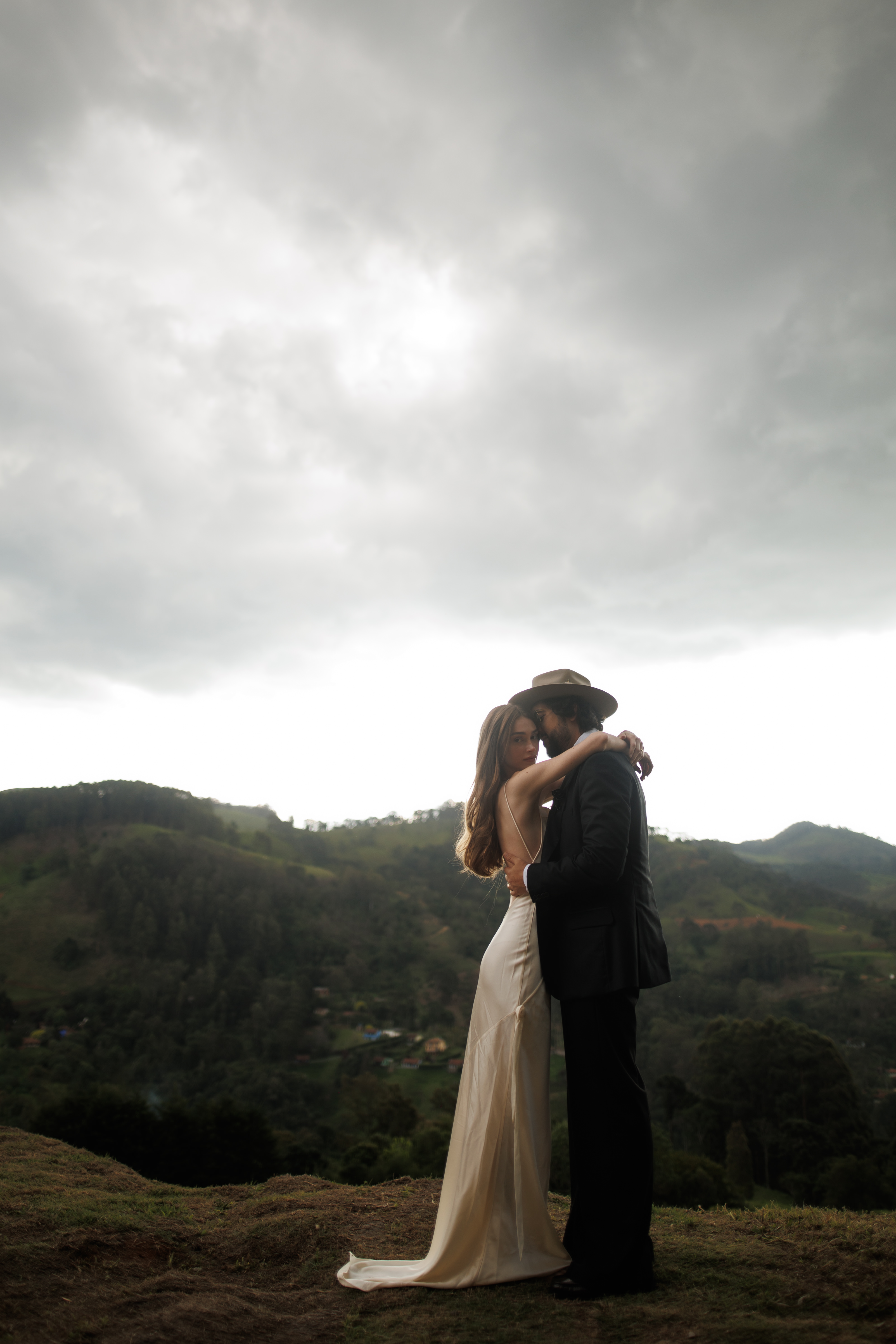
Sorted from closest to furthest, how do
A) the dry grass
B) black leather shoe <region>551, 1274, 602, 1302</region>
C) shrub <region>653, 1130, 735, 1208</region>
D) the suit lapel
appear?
the dry grass → black leather shoe <region>551, 1274, 602, 1302</region> → the suit lapel → shrub <region>653, 1130, 735, 1208</region>

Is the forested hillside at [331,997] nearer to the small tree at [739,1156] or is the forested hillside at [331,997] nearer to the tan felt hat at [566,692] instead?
the small tree at [739,1156]

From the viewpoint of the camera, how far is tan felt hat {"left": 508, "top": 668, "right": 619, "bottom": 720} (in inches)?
177

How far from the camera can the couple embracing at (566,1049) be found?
3789 mm

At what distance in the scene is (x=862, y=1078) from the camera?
53219 millimetres

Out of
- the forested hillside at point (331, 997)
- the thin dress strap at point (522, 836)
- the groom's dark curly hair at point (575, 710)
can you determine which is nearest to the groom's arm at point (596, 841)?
the thin dress strap at point (522, 836)

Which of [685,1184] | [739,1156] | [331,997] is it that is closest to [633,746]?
[685,1184]

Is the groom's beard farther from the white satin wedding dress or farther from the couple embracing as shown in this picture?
the white satin wedding dress

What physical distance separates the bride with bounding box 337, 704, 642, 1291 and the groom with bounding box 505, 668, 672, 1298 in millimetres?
147

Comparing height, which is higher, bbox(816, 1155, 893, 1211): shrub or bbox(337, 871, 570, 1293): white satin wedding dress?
bbox(337, 871, 570, 1293): white satin wedding dress

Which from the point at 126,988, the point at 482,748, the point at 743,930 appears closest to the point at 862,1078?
the point at 743,930

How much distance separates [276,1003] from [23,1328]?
91207 millimetres

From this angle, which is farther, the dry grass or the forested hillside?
the forested hillside

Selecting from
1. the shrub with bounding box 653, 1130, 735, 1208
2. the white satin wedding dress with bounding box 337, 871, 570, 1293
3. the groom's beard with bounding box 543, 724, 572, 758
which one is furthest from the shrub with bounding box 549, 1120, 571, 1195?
the groom's beard with bounding box 543, 724, 572, 758

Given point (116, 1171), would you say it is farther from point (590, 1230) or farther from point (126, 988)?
point (126, 988)
